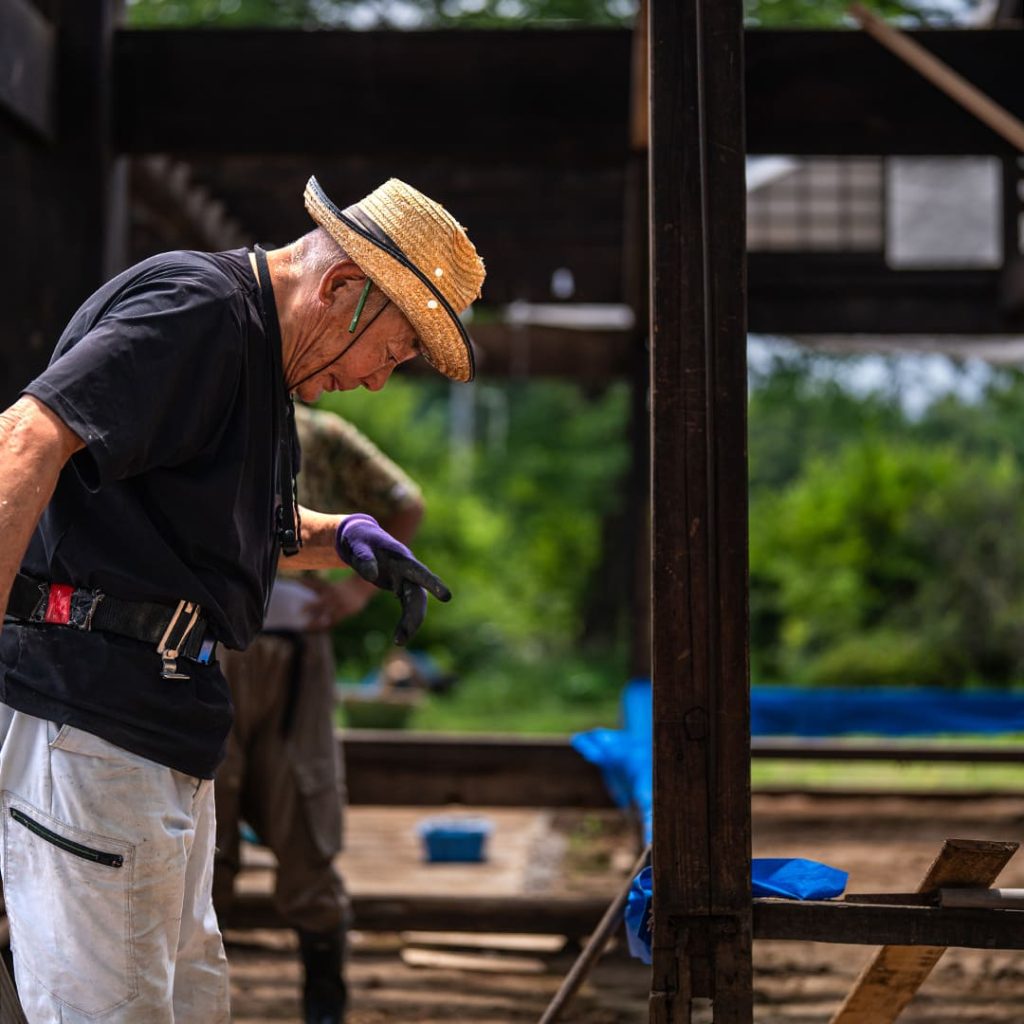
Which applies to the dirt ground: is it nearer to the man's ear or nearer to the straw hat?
the straw hat

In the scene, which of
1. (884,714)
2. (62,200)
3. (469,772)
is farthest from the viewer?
(884,714)

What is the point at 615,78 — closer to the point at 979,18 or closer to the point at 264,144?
the point at 264,144

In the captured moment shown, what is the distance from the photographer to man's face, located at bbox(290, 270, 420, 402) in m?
2.28

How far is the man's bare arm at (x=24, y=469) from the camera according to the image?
187cm

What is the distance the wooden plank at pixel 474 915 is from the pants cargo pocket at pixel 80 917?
2.83 m

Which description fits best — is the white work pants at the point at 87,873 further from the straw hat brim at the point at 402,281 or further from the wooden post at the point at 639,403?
the wooden post at the point at 639,403

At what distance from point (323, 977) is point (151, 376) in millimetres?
2495

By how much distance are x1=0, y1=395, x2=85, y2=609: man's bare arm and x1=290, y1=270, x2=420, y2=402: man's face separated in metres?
0.50

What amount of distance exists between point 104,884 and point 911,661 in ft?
41.4

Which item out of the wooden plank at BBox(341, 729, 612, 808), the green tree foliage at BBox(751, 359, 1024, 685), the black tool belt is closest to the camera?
the black tool belt

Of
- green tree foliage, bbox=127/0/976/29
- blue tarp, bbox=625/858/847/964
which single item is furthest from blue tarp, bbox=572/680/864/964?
green tree foliage, bbox=127/0/976/29

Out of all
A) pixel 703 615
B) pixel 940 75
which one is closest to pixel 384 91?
pixel 940 75

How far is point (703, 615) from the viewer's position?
2357 mm

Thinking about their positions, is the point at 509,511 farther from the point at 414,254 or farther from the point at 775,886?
the point at 414,254
